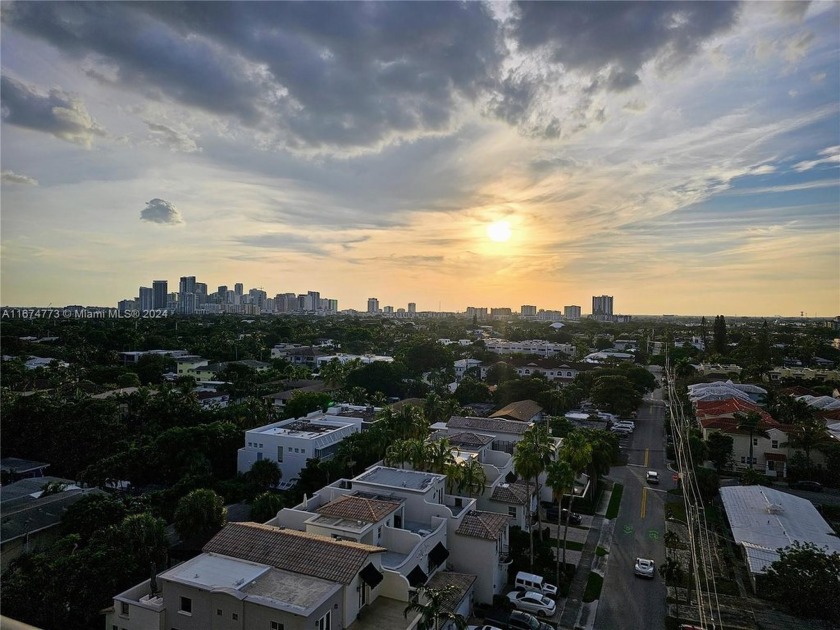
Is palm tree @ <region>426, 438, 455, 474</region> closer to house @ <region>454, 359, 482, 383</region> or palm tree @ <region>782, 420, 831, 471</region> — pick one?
palm tree @ <region>782, 420, 831, 471</region>

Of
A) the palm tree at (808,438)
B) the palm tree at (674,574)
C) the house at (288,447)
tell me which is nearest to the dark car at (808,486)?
the palm tree at (808,438)

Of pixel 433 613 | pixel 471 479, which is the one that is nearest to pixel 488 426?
pixel 471 479

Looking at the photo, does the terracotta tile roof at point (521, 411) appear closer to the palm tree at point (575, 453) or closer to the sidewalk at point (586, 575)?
the sidewalk at point (586, 575)

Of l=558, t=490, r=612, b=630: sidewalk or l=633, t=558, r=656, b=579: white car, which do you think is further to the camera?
l=633, t=558, r=656, b=579: white car

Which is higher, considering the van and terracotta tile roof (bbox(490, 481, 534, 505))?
terracotta tile roof (bbox(490, 481, 534, 505))

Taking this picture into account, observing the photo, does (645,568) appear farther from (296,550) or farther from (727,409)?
(727,409)

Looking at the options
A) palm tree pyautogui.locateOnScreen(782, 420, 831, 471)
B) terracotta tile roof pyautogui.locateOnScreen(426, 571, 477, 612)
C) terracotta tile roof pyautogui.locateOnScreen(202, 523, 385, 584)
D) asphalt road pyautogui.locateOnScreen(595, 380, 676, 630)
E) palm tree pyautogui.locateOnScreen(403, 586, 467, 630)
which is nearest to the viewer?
palm tree pyautogui.locateOnScreen(403, 586, 467, 630)

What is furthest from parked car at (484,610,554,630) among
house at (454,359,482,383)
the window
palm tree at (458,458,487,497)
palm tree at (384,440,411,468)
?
house at (454,359,482,383)
